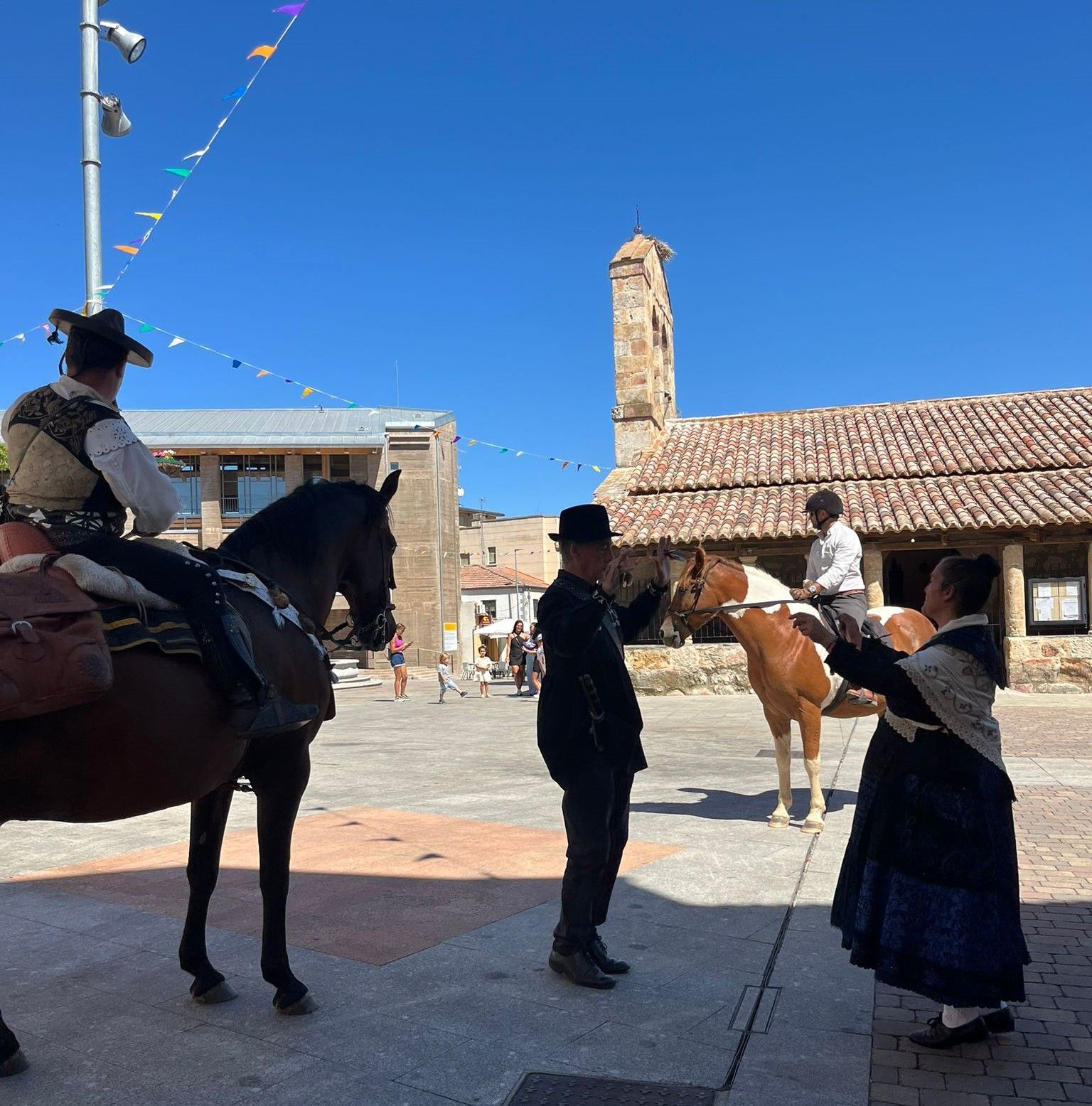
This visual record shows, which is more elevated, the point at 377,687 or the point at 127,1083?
the point at 127,1083

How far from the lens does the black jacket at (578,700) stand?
13.4 feet

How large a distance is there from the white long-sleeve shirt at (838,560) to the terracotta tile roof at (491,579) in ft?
117

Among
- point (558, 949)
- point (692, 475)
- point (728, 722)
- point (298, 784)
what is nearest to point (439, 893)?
point (558, 949)

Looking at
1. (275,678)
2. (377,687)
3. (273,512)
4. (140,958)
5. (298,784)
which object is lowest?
(377,687)

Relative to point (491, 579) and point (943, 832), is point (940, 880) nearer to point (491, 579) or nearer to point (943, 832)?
point (943, 832)

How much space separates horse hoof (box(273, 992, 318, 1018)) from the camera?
12.2ft

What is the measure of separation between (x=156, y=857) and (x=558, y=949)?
12.2ft

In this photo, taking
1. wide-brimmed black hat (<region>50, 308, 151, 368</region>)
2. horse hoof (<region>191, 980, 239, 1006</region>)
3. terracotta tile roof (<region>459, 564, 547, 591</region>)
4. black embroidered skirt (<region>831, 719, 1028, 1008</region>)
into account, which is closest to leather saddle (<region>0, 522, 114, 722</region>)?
wide-brimmed black hat (<region>50, 308, 151, 368</region>)

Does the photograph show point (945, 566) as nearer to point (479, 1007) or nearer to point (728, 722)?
point (479, 1007)

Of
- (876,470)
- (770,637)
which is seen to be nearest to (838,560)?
(770,637)

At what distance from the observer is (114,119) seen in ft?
24.5

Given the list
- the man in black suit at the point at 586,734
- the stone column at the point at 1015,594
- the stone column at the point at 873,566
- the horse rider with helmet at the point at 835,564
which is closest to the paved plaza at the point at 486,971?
the man in black suit at the point at 586,734

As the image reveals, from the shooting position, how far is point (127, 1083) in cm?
317

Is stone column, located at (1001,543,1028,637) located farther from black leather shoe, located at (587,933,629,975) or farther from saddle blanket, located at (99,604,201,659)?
saddle blanket, located at (99,604,201,659)
